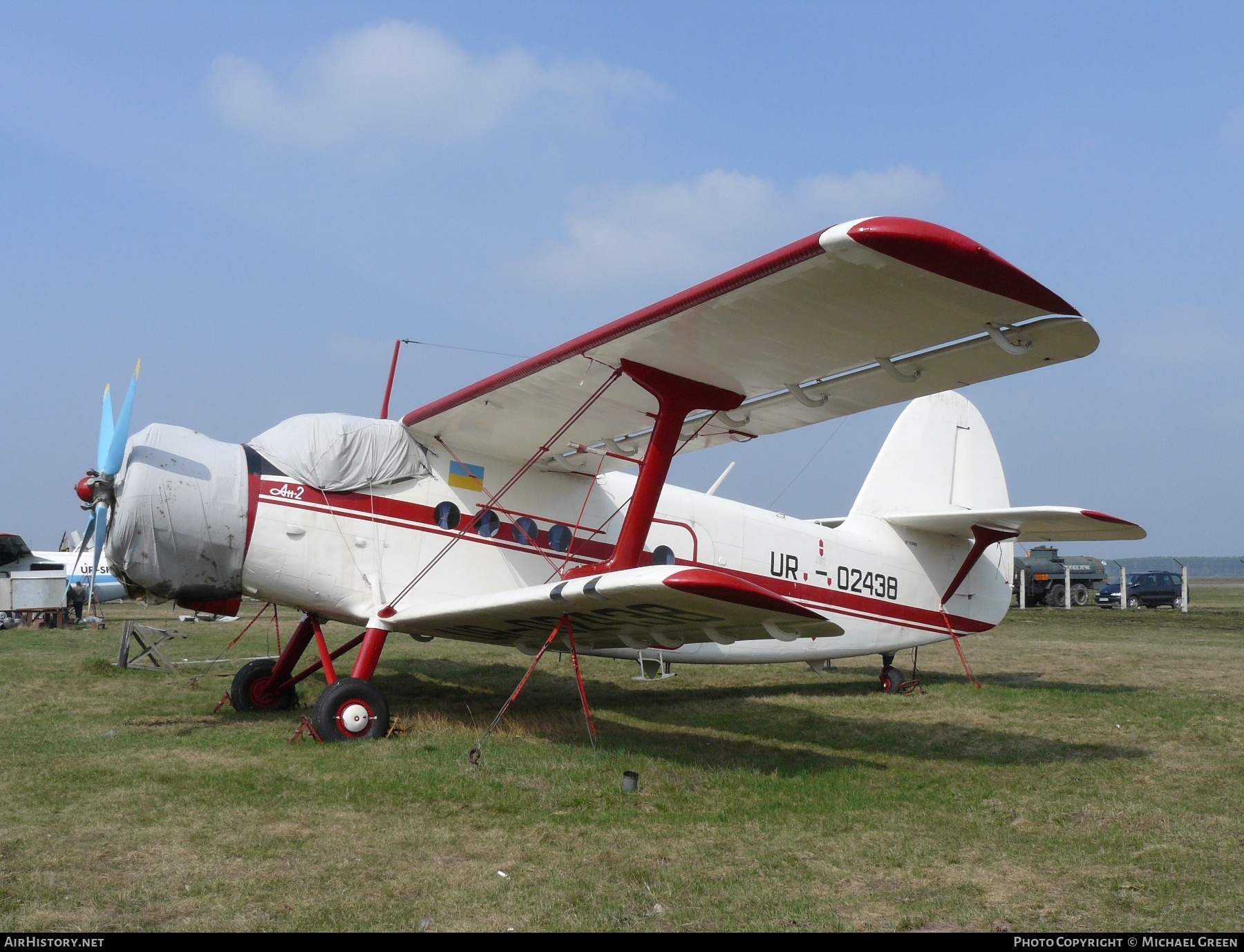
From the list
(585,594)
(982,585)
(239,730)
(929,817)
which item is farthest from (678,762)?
(982,585)

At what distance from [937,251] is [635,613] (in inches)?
124

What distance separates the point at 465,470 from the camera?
8.40 metres

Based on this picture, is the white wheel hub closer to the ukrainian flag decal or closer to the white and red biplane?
the white and red biplane

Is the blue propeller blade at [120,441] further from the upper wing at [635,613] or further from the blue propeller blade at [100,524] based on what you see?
the upper wing at [635,613]

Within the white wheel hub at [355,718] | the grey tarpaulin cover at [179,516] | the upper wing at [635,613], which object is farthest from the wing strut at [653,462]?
the grey tarpaulin cover at [179,516]

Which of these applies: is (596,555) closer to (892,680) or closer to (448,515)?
(448,515)

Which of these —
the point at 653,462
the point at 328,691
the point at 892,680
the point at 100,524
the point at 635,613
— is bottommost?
the point at 892,680

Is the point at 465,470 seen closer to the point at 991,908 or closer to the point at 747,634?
the point at 747,634

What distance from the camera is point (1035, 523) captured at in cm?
966

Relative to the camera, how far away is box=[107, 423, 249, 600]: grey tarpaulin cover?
22.4ft

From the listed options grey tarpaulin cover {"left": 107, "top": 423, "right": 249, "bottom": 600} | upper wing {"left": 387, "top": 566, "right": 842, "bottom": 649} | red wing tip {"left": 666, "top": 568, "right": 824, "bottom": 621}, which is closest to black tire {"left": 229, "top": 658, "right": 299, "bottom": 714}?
grey tarpaulin cover {"left": 107, "top": 423, "right": 249, "bottom": 600}

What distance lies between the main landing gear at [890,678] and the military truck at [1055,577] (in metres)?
19.9

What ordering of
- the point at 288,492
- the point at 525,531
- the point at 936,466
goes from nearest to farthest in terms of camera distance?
the point at 288,492
the point at 525,531
the point at 936,466

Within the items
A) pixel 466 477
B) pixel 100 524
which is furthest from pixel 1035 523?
pixel 100 524
